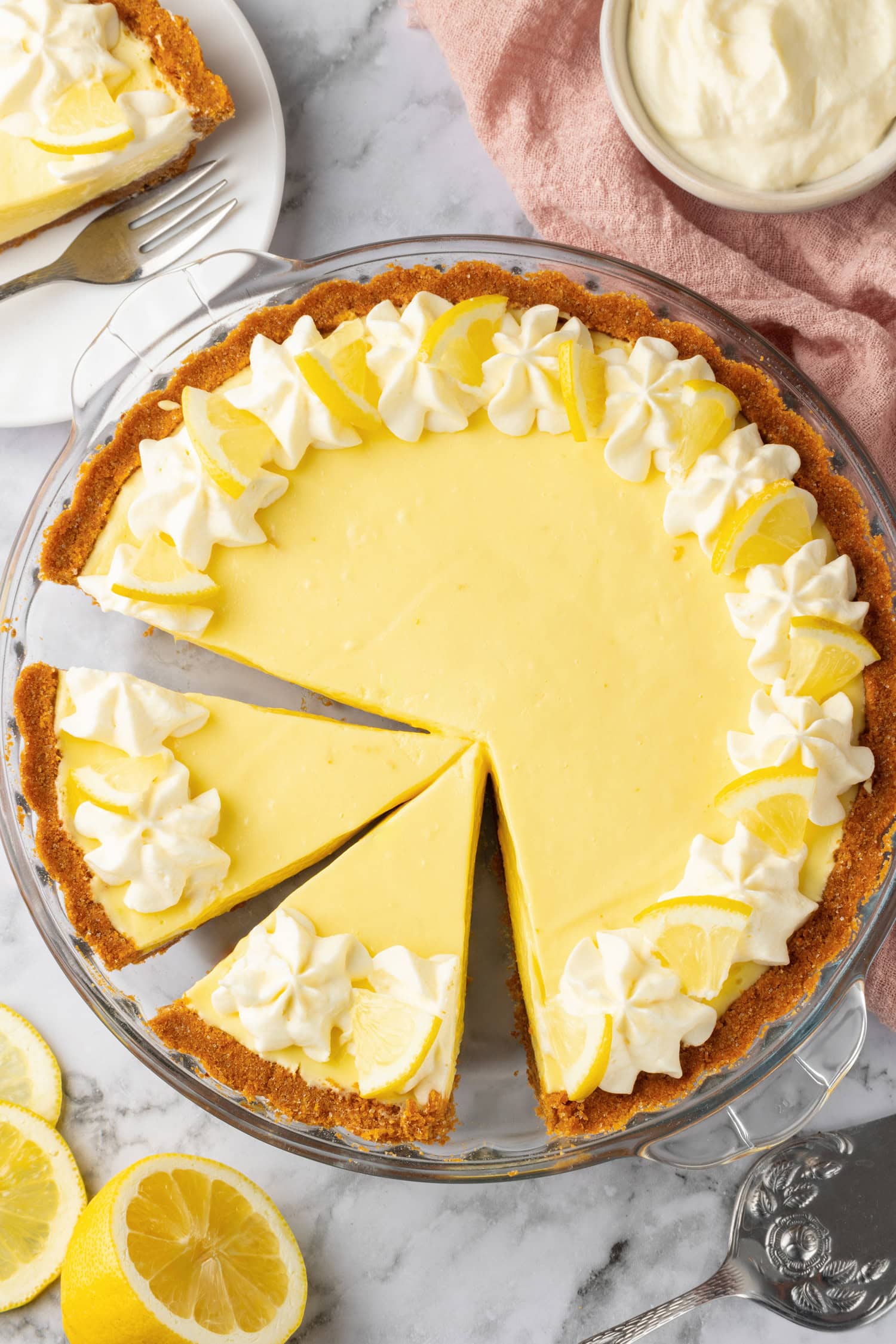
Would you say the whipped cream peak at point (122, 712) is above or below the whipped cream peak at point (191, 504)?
below

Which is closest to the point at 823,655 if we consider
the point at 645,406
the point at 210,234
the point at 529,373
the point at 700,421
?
the point at 700,421

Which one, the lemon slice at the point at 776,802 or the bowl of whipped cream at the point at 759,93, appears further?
the bowl of whipped cream at the point at 759,93

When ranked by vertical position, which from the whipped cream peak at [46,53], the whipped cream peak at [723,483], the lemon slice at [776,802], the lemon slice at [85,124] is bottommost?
the lemon slice at [776,802]

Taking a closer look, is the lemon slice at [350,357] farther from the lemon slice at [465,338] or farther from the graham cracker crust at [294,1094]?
the graham cracker crust at [294,1094]

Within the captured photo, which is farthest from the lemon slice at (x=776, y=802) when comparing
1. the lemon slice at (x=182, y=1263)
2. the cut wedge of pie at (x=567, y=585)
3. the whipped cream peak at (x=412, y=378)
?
the lemon slice at (x=182, y=1263)

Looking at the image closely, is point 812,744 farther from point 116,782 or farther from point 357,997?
point 116,782

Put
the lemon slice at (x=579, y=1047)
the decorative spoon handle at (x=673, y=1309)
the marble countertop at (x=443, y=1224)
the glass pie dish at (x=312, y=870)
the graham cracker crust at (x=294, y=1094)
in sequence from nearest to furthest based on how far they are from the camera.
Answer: the lemon slice at (x=579, y=1047) → the graham cracker crust at (x=294, y=1094) → the glass pie dish at (x=312, y=870) → the decorative spoon handle at (x=673, y=1309) → the marble countertop at (x=443, y=1224)

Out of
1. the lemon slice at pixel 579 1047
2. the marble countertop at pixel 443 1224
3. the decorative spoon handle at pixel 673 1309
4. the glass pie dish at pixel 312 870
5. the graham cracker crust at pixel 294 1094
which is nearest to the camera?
the lemon slice at pixel 579 1047
